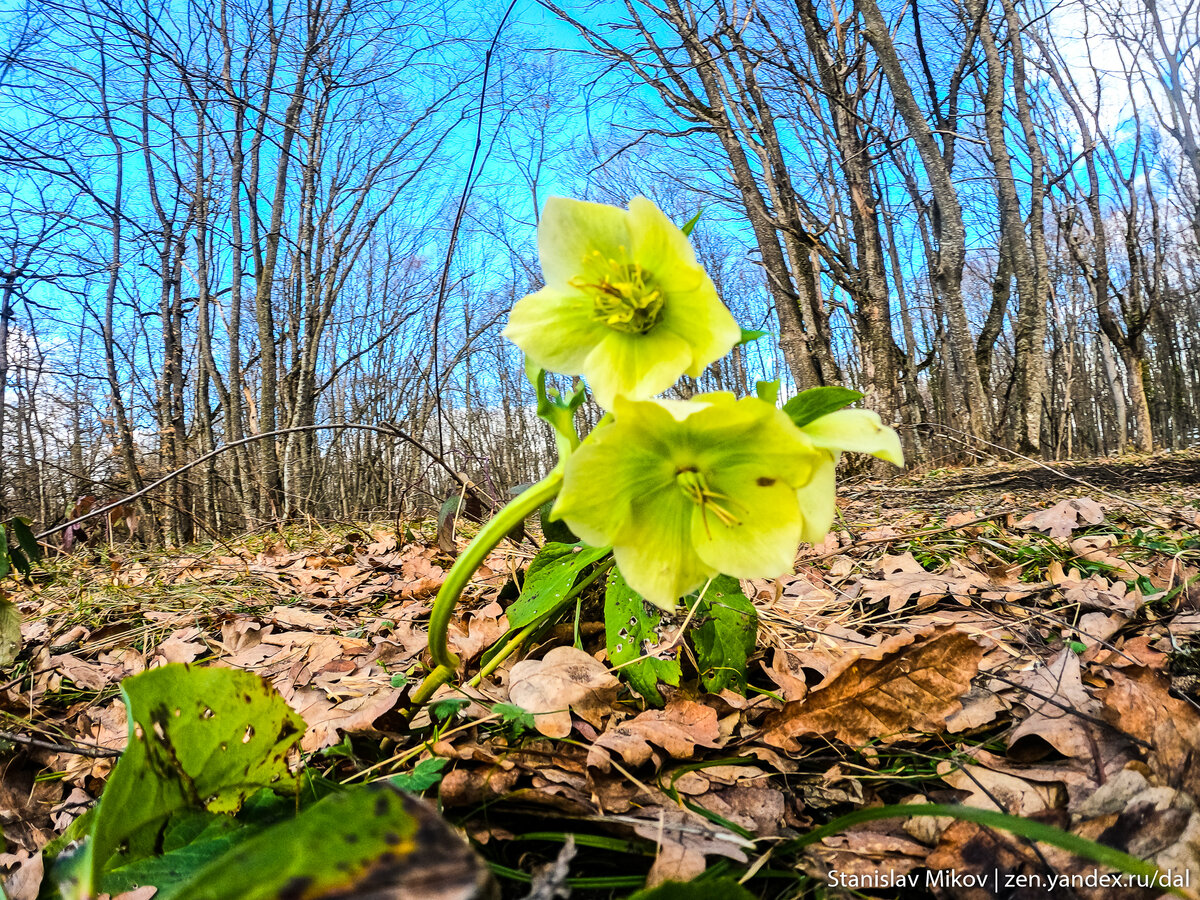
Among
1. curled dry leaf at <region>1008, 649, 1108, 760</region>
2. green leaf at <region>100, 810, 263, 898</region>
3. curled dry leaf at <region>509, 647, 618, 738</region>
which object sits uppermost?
green leaf at <region>100, 810, 263, 898</region>

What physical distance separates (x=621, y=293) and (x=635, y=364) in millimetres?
79

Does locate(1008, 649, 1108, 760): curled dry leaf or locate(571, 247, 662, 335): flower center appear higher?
locate(571, 247, 662, 335): flower center

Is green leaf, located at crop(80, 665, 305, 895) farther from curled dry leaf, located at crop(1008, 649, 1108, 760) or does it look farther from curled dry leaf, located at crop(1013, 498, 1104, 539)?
curled dry leaf, located at crop(1013, 498, 1104, 539)

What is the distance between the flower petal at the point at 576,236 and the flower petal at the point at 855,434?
0.98 ft

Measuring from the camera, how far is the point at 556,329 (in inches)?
26.4

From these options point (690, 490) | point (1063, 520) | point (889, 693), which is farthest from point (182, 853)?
point (1063, 520)

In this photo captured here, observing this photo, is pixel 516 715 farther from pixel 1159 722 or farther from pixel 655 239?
pixel 1159 722

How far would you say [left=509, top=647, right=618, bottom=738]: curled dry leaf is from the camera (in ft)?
2.56

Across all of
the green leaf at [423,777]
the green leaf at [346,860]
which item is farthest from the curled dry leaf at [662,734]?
the green leaf at [346,860]

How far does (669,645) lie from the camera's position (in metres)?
0.95

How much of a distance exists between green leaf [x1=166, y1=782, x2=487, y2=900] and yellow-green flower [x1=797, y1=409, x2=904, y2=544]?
14.7 inches

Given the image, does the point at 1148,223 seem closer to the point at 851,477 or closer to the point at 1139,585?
the point at 851,477

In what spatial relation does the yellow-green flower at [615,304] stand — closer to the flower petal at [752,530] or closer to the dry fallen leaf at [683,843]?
the flower petal at [752,530]

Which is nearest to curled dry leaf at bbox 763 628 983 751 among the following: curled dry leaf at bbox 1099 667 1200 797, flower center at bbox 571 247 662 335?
curled dry leaf at bbox 1099 667 1200 797
